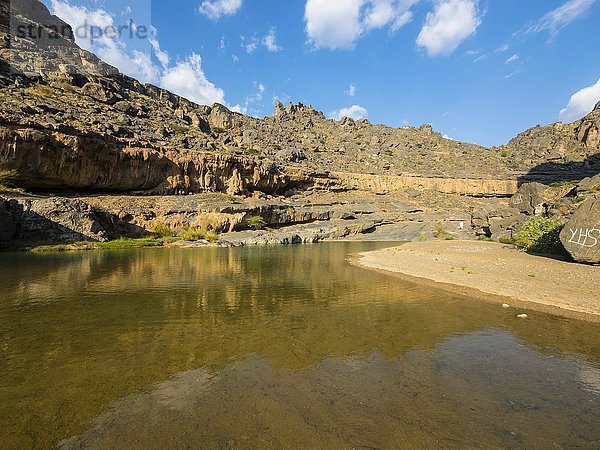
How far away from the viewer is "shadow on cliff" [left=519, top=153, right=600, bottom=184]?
76562 mm

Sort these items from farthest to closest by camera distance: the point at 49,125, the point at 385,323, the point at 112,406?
1. the point at 49,125
2. the point at 385,323
3. the point at 112,406

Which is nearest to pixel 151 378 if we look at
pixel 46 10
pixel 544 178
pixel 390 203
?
pixel 390 203

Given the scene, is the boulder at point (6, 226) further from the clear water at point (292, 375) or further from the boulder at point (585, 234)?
the boulder at point (585, 234)

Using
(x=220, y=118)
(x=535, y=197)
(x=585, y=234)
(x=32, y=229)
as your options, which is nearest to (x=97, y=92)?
(x=220, y=118)

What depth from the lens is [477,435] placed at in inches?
150

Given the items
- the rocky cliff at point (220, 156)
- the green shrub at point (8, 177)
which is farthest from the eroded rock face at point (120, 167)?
the green shrub at point (8, 177)

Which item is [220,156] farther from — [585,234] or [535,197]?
[585,234]

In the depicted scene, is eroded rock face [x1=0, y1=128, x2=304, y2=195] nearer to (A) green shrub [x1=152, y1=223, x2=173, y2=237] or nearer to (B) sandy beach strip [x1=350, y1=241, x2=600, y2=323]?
(A) green shrub [x1=152, y1=223, x2=173, y2=237]

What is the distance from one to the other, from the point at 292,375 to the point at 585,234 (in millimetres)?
17092

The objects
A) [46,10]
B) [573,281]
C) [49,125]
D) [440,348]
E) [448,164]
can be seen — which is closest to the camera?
[440,348]

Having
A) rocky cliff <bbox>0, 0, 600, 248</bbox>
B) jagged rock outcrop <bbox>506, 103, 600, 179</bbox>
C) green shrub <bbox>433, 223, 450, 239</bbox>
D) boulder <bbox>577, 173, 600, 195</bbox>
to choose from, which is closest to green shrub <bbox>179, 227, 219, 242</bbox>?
rocky cliff <bbox>0, 0, 600, 248</bbox>

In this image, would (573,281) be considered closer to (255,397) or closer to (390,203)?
(255,397)

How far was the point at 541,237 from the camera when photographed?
72.3ft

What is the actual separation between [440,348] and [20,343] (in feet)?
29.2
